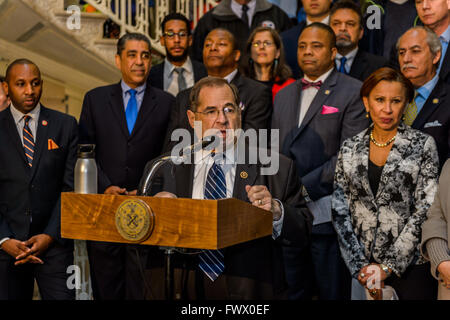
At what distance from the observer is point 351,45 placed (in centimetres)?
393

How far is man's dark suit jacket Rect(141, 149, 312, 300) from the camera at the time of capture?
7.00 ft

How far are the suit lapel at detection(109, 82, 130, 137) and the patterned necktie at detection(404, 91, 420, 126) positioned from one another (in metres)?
1.66

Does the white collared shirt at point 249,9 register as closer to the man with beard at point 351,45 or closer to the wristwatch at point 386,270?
the man with beard at point 351,45

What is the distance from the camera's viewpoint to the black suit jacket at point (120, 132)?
138 inches

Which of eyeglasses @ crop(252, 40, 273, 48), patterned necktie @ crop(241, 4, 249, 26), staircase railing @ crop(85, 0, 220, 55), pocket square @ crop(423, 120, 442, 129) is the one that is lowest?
pocket square @ crop(423, 120, 442, 129)

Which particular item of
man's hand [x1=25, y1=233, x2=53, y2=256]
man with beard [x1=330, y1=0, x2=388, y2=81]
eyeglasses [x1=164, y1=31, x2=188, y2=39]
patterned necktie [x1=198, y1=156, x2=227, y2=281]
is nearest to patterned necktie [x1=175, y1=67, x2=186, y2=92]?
eyeglasses [x1=164, y1=31, x2=188, y2=39]

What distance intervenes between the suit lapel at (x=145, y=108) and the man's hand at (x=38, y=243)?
816 mm

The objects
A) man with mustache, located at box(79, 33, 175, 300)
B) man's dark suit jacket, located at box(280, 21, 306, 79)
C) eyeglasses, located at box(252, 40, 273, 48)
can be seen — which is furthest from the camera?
man's dark suit jacket, located at box(280, 21, 306, 79)

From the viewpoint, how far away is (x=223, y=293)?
6.86 feet

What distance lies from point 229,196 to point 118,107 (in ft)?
5.42

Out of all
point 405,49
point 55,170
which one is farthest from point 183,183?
point 405,49

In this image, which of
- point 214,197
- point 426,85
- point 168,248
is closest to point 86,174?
point 168,248

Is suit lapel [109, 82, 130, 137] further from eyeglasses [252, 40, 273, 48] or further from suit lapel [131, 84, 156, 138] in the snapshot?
eyeglasses [252, 40, 273, 48]

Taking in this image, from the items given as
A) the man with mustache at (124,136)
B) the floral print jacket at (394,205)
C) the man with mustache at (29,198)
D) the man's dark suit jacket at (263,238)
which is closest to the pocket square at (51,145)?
the man with mustache at (29,198)
